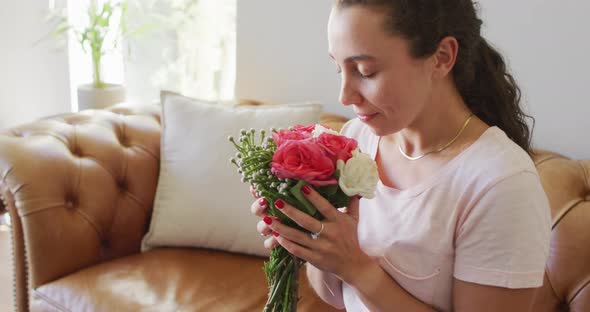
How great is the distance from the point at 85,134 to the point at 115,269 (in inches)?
18.7

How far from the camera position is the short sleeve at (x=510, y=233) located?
0.97m

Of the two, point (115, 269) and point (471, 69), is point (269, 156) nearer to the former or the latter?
point (471, 69)

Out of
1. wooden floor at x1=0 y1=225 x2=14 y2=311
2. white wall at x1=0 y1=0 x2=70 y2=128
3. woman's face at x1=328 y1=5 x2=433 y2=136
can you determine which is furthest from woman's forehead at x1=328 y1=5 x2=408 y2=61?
white wall at x1=0 y1=0 x2=70 y2=128

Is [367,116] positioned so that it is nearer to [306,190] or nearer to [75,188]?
[306,190]

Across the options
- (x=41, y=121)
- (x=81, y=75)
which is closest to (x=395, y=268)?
(x=41, y=121)

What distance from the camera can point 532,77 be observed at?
182 centimetres

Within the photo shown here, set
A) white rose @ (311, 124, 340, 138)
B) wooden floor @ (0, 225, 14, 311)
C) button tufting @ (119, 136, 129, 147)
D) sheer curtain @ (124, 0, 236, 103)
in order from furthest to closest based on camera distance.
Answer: sheer curtain @ (124, 0, 236, 103) < wooden floor @ (0, 225, 14, 311) < button tufting @ (119, 136, 129, 147) < white rose @ (311, 124, 340, 138)

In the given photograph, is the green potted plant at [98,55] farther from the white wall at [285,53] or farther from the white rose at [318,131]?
Answer: the white rose at [318,131]

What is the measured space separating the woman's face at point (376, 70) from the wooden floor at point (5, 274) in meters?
2.11

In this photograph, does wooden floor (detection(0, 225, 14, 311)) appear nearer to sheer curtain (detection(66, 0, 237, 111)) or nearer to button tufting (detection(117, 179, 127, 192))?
sheer curtain (detection(66, 0, 237, 111))

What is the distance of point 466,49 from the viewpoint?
1088 mm

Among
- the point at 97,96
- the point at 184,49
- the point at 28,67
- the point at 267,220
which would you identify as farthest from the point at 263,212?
the point at 28,67

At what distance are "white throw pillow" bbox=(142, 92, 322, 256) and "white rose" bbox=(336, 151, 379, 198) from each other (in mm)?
983

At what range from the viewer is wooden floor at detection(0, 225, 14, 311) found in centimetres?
257
